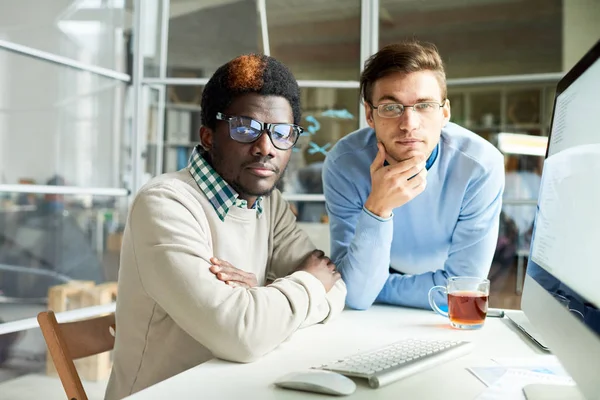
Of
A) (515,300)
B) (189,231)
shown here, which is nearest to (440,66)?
(189,231)

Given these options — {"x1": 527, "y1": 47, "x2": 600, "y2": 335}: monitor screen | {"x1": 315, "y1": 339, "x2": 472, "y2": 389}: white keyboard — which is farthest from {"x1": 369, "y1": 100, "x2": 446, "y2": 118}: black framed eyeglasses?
{"x1": 315, "y1": 339, "x2": 472, "y2": 389}: white keyboard

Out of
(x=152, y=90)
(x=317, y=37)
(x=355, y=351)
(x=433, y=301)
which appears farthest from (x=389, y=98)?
(x=152, y=90)

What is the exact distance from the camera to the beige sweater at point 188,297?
109cm

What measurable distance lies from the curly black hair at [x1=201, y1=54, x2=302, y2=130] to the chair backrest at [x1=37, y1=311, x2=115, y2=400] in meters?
0.53

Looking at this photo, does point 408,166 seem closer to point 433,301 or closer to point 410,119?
point 410,119

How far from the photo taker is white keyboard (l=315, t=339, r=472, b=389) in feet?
3.02

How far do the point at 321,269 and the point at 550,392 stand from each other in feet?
2.16

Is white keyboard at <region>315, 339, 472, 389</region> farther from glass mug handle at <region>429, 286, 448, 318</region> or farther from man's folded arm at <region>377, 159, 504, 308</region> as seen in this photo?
man's folded arm at <region>377, 159, 504, 308</region>

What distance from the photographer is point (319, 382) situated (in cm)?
87

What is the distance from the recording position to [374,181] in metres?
1.63

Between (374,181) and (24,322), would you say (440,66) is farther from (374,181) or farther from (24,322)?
(24,322)

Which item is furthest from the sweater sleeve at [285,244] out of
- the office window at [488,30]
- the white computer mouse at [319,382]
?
the office window at [488,30]

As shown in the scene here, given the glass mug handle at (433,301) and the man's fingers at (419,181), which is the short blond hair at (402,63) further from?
the glass mug handle at (433,301)

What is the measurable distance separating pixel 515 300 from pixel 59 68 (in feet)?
10.1
